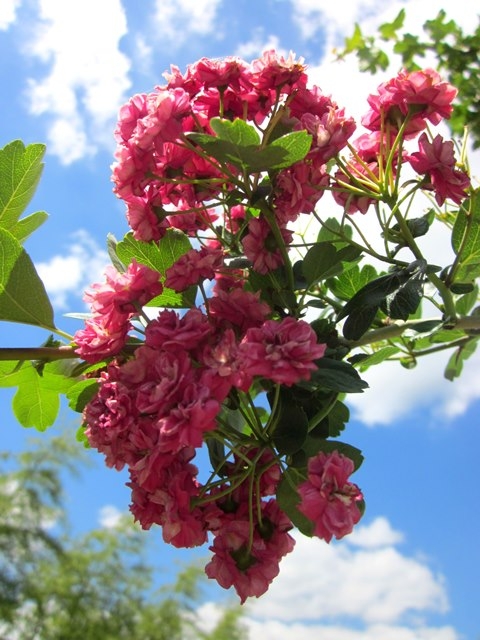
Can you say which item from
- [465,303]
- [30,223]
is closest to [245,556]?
[30,223]

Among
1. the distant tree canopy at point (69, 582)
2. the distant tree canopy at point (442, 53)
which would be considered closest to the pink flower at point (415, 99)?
the distant tree canopy at point (442, 53)

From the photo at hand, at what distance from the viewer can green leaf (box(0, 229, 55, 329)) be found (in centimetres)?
62

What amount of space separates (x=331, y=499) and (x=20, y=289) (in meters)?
0.33

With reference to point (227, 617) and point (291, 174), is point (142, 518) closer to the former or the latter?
point (291, 174)

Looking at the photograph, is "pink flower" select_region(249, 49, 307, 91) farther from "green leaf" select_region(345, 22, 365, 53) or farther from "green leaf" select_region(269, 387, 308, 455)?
"green leaf" select_region(345, 22, 365, 53)

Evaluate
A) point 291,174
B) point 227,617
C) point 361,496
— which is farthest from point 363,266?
point 227,617

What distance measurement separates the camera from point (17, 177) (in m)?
0.71

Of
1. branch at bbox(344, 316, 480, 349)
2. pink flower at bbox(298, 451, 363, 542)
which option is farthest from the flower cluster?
branch at bbox(344, 316, 480, 349)

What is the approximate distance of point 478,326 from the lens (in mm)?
756

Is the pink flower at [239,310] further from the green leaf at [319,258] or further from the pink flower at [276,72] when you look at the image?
the pink flower at [276,72]

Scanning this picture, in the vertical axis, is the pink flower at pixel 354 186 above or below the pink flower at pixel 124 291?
above

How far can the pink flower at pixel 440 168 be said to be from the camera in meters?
0.68

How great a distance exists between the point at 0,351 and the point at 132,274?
0.45ft

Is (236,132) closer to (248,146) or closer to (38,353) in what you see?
(248,146)
